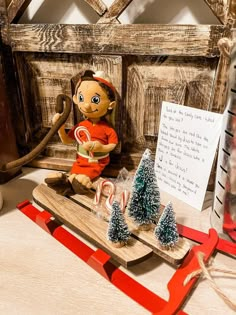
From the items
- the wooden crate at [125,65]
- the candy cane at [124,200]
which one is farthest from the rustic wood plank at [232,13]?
the candy cane at [124,200]

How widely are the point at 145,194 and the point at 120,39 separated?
1.26ft

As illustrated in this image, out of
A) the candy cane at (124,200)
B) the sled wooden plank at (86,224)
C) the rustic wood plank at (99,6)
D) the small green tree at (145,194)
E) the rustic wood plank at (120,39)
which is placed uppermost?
the rustic wood plank at (99,6)

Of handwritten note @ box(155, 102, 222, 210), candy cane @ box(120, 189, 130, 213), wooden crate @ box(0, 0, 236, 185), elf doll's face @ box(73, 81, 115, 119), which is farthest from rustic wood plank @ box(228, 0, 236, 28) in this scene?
candy cane @ box(120, 189, 130, 213)

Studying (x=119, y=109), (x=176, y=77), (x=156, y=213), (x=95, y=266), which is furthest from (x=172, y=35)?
(x=95, y=266)

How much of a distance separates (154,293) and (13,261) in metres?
0.27

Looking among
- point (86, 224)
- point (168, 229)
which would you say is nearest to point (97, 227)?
point (86, 224)

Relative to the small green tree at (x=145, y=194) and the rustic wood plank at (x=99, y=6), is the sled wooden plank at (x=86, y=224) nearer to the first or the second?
the small green tree at (x=145, y=194)

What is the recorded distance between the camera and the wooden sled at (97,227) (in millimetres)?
510

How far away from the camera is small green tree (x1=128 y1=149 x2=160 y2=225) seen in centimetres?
54

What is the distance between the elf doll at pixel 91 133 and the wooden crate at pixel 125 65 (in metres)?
0.08

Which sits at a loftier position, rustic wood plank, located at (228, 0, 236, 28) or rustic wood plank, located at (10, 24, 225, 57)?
rustic wood plank, located at (228, 0, 236, 28)

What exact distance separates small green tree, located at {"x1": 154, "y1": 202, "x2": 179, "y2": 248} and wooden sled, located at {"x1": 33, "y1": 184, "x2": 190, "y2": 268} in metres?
0.02

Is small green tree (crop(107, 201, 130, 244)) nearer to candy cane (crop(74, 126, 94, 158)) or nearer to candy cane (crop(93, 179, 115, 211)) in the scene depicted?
candy cane (crop(93, 179, 115, 211))

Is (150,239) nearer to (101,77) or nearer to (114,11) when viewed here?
(101,77)
